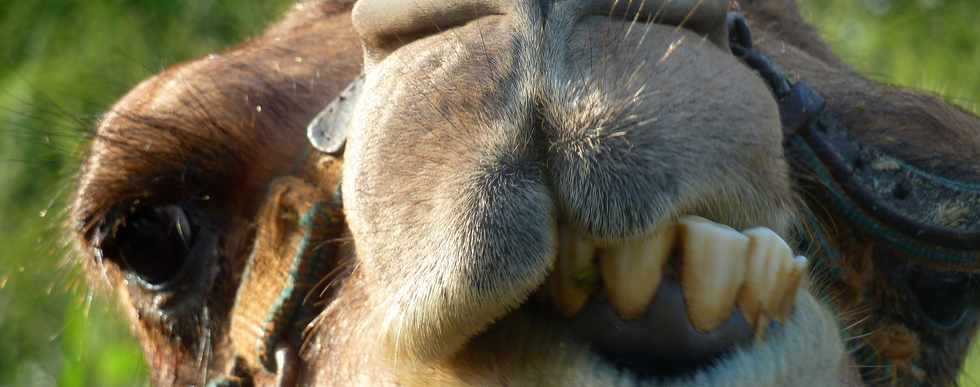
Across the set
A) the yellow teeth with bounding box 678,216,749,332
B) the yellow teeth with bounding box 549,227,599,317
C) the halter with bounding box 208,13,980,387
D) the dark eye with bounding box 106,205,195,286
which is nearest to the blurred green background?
the dark eye with bounding box 106,205,195,286

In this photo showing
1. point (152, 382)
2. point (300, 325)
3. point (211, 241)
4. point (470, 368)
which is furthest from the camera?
point (152, 382)

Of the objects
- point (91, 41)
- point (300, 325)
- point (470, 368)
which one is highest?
point (470, 368)

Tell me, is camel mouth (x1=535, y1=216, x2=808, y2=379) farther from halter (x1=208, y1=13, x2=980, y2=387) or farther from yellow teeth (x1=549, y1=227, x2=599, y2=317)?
halter (x1=208, y1=13, x2=980, y2=387)

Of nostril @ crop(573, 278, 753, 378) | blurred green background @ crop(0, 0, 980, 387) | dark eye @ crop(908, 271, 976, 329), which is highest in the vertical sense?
nostril @ crop(573, 278, 753, 378)

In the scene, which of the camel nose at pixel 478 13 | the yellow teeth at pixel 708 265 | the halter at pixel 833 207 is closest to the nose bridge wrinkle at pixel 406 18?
the camel nose at pixel 478 13

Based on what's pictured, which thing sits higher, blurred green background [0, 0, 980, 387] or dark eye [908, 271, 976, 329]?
dark eye [908, 271, 976, 329]

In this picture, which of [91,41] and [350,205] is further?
[91,41]

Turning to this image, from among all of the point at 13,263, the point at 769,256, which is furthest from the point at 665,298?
the point at 13,263

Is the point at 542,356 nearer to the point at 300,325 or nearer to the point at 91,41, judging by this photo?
the point at 300,325
